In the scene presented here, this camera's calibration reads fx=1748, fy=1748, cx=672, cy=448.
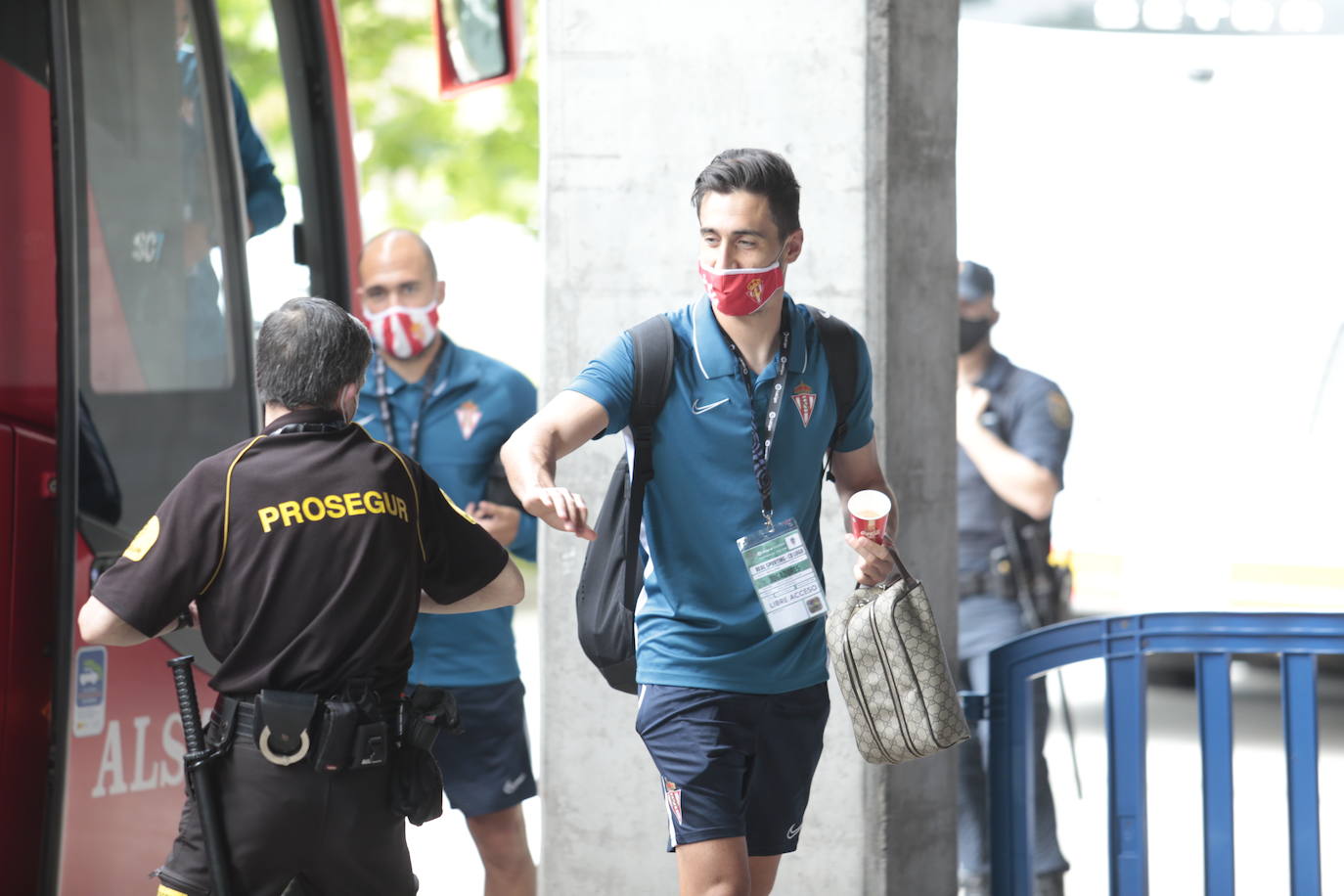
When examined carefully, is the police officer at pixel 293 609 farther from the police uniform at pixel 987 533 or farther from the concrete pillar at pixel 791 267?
the police uniform at pixel 987 533

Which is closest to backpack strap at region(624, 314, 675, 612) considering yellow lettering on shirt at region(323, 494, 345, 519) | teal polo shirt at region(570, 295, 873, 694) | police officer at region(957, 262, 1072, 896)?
teal polo shirt at region(570, 295, 873, 694)

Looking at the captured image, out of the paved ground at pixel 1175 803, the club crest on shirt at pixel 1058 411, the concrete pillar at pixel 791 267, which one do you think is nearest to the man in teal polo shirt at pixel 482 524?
the concrete pillar at pixel 791 267

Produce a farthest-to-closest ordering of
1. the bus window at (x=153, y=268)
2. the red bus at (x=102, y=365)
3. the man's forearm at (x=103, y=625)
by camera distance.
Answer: the bus window at (x=153, y=268) → the red bus at (x=102, y=365) → the man's forearm at (x=103, y=625)

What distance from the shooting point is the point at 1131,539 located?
909cm

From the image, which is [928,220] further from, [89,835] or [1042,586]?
[89,835]

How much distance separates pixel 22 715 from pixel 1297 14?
570 centimetres

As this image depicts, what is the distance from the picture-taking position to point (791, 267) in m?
4.36

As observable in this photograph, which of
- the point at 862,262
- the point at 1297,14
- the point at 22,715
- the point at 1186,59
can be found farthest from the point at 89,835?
the point at 1186,59

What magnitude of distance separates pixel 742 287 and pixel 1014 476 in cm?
243

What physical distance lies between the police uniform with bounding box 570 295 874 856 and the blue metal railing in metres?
0.91

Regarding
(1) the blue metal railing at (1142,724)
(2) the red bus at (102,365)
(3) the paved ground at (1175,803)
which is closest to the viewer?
(1) the blue metal railing at (1142,724)

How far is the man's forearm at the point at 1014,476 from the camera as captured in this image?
5.62m

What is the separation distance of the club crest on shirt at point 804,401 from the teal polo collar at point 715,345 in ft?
0.12

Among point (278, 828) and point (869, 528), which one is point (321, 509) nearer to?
point (278, 828)
